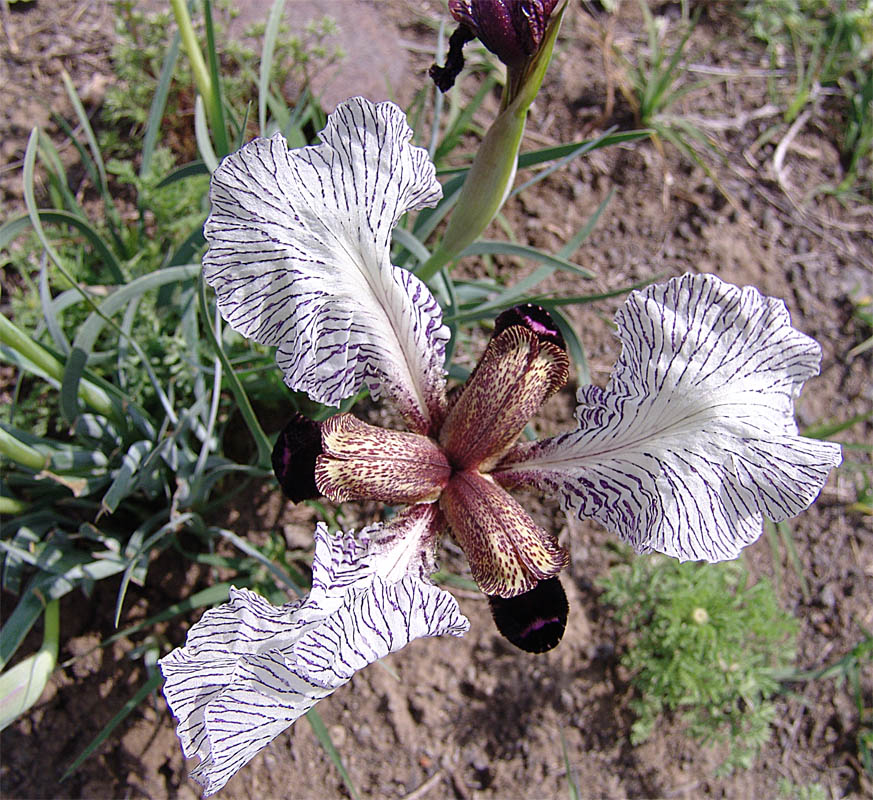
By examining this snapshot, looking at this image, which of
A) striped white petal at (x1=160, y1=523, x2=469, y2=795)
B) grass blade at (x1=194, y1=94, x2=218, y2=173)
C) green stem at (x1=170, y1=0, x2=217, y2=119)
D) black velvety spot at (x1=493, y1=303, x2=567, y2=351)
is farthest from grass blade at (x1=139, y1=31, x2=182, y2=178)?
striped white petal at (x1=160, y1=523, x2=469, y2=795)


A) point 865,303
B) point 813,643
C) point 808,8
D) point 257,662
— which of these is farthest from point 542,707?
point 808,8

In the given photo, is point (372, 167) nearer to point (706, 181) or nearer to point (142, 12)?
point (142, 12)

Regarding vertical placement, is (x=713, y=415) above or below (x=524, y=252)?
above

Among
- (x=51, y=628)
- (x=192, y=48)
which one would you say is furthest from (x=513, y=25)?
(x=51, y=628)

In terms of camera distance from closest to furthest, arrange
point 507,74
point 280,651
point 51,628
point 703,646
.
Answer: point 280,651 → point 507,74 → point 51,628 → point 703,646

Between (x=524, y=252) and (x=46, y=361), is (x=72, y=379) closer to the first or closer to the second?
(x=46, y=361)

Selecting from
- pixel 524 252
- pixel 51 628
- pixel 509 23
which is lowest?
pixel 51 628
